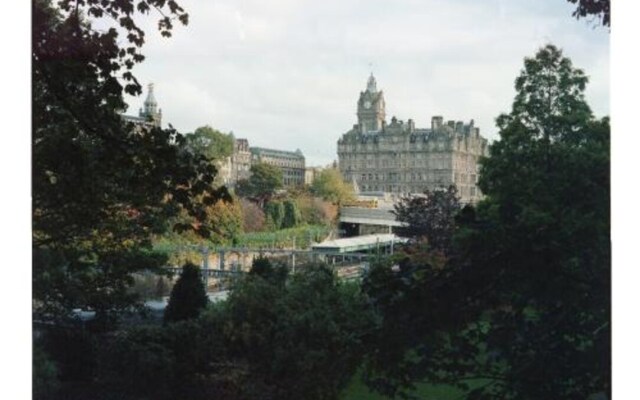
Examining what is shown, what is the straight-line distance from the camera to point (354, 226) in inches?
123

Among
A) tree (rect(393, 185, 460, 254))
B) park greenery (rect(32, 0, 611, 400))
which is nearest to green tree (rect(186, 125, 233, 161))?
park greenery (rect(32, 0, 611, 400))

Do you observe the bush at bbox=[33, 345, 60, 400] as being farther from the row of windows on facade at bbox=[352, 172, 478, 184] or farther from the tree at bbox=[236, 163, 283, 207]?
the row of windows on facade at bbox=[352, 172, 478, 184]

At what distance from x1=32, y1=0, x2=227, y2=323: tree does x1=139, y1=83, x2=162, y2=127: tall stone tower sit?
0.13ft

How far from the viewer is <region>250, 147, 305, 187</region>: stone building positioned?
3.15 meters

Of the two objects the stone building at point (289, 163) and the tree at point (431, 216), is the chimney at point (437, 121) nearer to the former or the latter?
the tree at point (431, 216)

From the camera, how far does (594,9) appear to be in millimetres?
2781

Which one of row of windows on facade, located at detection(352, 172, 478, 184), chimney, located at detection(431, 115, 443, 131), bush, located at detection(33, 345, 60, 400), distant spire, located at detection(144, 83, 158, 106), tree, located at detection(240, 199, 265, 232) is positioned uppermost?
distant spire, located at detection(144, 83, 158, 106)

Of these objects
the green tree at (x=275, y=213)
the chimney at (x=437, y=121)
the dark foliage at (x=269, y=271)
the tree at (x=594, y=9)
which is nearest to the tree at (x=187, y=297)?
the dark foliage at (x=269, y=271)

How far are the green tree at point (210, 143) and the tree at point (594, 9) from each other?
51.9 inches

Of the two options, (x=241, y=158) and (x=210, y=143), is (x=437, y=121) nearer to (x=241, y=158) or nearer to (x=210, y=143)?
(x=241, y=158)

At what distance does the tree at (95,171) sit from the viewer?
3.08 metres
